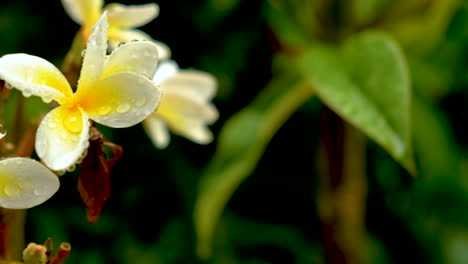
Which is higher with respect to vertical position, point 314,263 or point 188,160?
point 188,160

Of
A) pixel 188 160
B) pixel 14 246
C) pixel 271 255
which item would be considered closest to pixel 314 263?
pixel 271 255

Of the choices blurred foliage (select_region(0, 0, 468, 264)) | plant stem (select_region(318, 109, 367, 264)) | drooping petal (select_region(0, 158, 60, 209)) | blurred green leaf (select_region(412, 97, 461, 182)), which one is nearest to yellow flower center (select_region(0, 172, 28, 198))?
drooping petal (select_region(0, 158, 60, 209))

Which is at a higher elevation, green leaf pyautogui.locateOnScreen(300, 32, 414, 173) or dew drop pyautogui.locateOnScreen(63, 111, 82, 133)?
dew drop pyautogui.locateOnScreen(63, 111, 82, 133)

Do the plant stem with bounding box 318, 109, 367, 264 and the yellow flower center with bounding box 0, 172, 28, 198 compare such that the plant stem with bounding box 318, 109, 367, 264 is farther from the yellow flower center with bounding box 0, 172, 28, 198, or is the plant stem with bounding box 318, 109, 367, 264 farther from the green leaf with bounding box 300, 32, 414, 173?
the yellow flower center with bounding box 0, 172, 28, 198

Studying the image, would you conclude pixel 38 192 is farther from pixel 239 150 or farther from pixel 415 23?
pixel 415 23

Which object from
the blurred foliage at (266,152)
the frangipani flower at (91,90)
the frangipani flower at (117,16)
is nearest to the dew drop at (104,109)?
the frangipani flower at (91,90)

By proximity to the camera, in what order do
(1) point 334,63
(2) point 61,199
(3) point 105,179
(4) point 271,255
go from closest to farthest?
(3) point 105,179
(1) point 334,63
(2) point 61,199
(4) point 271,255

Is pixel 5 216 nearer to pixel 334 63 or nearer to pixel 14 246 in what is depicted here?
pixel 14 246

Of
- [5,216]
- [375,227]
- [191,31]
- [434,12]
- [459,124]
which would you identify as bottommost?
[375,227]

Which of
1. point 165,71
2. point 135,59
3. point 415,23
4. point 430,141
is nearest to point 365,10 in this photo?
point 415,23
